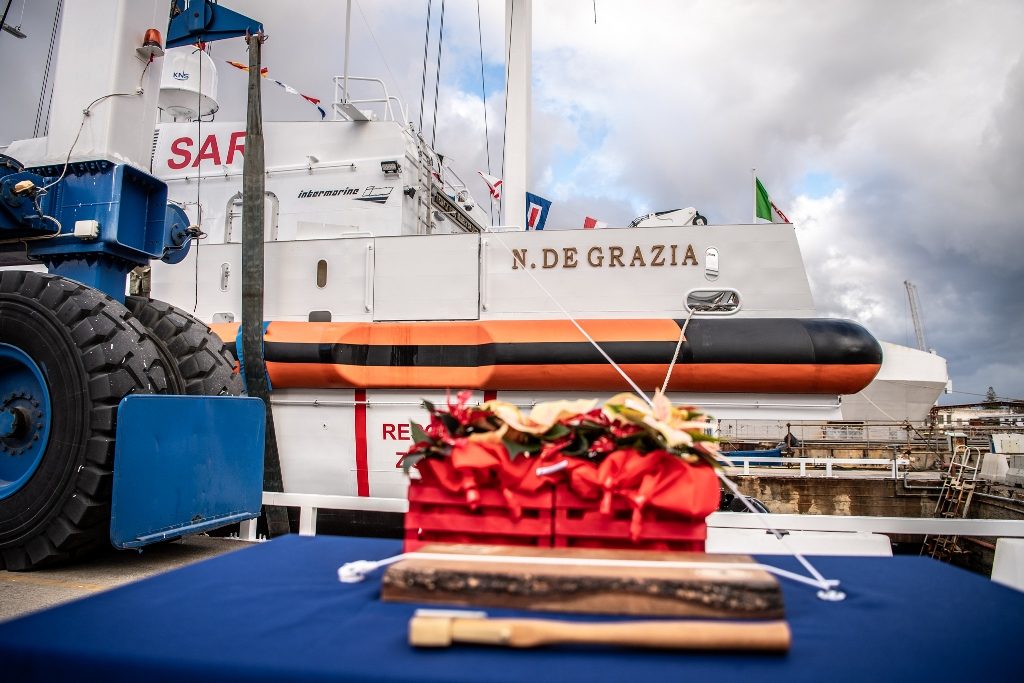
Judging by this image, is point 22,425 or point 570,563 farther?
point 22,425

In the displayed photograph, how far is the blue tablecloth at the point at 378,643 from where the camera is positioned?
0.78m

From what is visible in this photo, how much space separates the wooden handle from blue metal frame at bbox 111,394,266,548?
9.42 ft

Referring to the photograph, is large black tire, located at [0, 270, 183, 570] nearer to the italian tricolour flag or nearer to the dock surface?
the dock surface

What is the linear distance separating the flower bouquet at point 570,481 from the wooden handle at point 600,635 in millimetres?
546

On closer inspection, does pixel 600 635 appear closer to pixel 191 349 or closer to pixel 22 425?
pixel 22 425

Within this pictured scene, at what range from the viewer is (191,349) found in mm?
4348

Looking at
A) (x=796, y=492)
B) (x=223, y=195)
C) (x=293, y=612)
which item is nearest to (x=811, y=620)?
(x=293, y=612)

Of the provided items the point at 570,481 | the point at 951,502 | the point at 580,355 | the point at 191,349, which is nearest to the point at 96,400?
the point at 191,349

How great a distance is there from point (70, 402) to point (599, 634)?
11.2 feet

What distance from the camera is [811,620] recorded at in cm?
98

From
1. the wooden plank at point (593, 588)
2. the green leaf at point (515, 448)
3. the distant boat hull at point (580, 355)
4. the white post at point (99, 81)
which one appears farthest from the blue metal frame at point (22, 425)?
the wooden plank at point (593, 588)

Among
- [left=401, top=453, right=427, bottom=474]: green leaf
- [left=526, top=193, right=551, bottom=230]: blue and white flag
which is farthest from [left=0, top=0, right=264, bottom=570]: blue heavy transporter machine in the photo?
[left=526, top=193, right=551, bottom=230]: blue and white flag

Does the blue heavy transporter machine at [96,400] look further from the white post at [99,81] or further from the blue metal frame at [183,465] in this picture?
the white post at [99,81]

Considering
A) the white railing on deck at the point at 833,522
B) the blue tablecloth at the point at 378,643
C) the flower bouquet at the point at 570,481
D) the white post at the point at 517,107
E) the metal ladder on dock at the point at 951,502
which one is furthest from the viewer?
the metal ladder on dock at the point at 951,502
